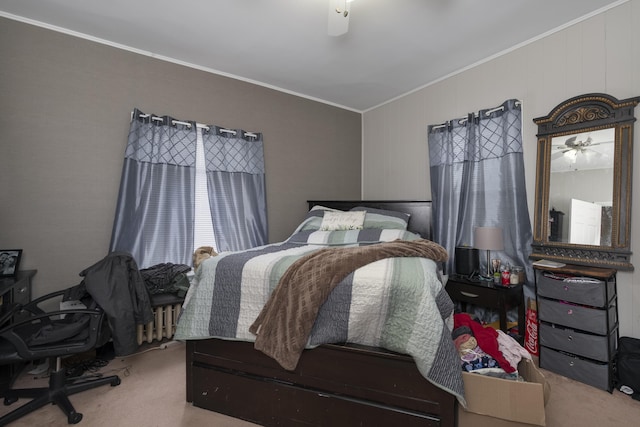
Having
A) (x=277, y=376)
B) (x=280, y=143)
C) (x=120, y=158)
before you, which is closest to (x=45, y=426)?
(x=277, y=376)

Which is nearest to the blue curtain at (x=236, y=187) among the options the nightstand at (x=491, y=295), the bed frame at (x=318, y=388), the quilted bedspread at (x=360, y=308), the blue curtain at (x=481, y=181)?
the quilted bedspread at (x=360, y=308)

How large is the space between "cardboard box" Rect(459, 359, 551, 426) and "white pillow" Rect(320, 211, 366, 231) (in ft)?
5.82

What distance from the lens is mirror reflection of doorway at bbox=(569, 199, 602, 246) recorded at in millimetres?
2236

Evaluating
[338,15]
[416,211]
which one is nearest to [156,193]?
[338,15]

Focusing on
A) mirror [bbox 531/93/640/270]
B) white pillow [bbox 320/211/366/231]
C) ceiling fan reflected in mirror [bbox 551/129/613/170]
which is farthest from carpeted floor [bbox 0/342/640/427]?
white pillow [bbox 320/211/366/231]

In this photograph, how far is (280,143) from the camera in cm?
368

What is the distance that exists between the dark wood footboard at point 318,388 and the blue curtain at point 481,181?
1.86 meters

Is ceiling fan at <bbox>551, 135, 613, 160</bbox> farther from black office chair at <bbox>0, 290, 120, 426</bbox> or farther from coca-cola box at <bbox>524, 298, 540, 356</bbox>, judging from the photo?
black office chair at <bbox>0, 290, 120, 426</bbox>

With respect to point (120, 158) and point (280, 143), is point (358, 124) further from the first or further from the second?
point (120, 158)

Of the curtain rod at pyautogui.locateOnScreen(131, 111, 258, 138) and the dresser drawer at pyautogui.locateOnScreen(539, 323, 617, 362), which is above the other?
the curtain rod at pyautogui.locateOnScreen(131, 111, 258, 138)

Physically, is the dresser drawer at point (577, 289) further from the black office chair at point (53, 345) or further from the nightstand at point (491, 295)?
the black office chair at point (53, 345)

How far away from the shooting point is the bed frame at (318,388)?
139 cm

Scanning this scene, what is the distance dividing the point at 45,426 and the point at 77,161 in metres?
1.91

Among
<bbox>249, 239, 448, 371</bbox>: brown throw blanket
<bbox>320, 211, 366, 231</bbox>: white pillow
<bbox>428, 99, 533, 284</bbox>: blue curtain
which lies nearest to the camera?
<bbox>249, 239, 448, 371</bbox>: brown throw blanket
